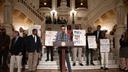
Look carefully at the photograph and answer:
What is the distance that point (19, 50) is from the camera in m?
13.3

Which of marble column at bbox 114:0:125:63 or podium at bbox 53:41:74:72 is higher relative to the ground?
marble column at bbox 114:0:125:63

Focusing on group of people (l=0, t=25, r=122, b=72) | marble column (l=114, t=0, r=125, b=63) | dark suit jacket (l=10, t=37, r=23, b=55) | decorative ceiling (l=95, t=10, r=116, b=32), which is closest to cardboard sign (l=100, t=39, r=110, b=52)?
group of people (l=0, t=25, r=122, b=72)

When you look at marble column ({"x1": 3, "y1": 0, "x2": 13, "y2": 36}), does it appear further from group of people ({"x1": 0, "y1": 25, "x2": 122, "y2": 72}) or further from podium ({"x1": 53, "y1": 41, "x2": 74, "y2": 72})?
podium ({"x1": 53, "y1": 41, "x2": 74, "y2": 72})

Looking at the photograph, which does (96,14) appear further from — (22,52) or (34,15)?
(22,52)

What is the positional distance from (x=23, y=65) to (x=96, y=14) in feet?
42.0

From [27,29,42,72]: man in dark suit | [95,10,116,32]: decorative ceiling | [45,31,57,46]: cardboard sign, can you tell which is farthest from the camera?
[95,10,116,32]: decorative ceiling

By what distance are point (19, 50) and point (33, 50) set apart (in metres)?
0.63

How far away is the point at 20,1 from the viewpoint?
75.6ft

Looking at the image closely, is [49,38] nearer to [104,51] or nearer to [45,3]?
[104,51]

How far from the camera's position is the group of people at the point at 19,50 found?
43.5 feet

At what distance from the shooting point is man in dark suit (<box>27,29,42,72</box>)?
13.7 m

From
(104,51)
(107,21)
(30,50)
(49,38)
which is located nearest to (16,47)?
(30,50)

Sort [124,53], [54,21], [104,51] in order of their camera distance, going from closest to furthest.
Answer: [124,53], [104,51], [54,21]

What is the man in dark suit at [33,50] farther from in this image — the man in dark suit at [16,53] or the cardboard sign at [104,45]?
the cardboard sign at [104,45]
